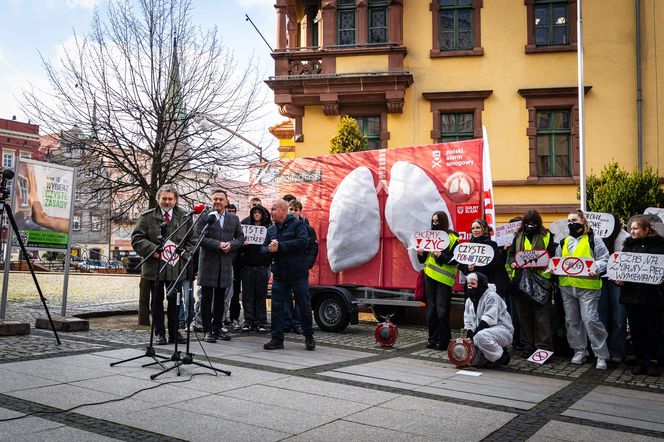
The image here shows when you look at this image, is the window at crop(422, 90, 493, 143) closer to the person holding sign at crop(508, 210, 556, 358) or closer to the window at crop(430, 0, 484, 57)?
the window at crop(430, 0, 484, 57)

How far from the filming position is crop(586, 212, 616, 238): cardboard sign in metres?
9.24

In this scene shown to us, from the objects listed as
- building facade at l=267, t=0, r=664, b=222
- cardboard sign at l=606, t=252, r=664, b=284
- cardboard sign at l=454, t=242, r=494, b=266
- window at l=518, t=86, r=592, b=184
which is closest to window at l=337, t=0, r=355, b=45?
building facade at l=267, t=0, r=664, b=222

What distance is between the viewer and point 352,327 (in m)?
12.2

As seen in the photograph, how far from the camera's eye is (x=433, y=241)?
9391mm

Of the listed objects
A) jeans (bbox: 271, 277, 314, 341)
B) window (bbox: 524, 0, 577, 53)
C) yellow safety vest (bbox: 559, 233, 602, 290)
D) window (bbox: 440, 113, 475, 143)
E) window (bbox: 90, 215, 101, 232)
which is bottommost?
jeans (bbox: 271, 277, 314, 341)

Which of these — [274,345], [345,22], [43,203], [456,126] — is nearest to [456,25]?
[456,126]

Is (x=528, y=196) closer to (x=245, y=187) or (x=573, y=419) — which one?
(x=245, y=187)

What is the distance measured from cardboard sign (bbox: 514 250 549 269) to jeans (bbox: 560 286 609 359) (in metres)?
0.41

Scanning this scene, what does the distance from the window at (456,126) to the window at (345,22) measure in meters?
3.83

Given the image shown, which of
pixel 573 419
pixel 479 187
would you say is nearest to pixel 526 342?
pixel 479 187

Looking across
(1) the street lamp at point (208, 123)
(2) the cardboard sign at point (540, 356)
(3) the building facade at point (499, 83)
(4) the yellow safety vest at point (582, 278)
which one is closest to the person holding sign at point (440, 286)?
(2) the cardboard sign at point (540, 356)

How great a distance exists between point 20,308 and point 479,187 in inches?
409

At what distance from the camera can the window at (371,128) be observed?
20141 millimetres

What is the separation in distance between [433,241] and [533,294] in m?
1.56
